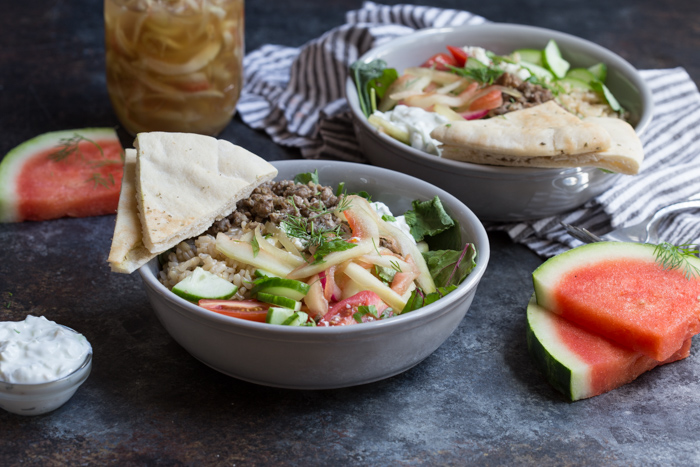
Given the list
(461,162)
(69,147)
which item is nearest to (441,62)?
(461,162)

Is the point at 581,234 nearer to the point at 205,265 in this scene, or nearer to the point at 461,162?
the point at 461,162

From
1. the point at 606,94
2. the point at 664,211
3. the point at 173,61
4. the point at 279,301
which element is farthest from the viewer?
the point at 606,94

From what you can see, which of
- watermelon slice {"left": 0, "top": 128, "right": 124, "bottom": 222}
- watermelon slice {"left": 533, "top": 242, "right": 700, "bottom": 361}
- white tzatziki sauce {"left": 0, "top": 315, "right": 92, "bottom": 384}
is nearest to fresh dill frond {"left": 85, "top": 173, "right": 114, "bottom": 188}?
watermelon slice {"left": 0, "top": 128, "right": 124, "bottom": 222}

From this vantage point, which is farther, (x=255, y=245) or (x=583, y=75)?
(x=583, y=75)

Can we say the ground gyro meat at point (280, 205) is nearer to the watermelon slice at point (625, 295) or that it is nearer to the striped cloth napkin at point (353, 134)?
the watermelon slice at point (625, 295)

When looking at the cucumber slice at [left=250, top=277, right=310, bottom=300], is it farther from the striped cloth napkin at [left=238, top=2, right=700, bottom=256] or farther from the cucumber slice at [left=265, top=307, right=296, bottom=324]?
the striped cloth napkin at [left=238, top=2, right=700, bottom=256]

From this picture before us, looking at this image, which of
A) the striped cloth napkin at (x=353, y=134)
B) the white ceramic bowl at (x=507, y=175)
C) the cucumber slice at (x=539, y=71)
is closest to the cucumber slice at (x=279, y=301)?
the white ceramic bowl at (x=507, y=175)
